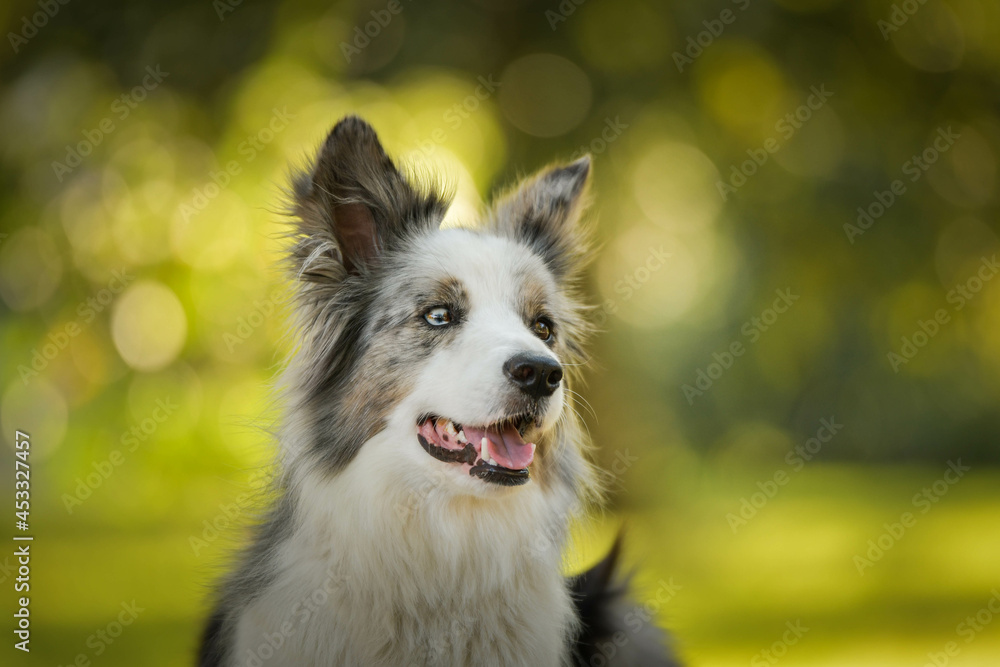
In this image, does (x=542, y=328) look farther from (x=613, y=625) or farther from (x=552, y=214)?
(x=613, y=625)

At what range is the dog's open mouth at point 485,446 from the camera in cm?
268

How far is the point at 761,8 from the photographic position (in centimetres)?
742

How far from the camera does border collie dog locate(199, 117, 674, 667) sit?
2701 mm

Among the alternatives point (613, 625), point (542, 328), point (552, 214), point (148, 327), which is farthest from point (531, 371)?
point (148, 327)

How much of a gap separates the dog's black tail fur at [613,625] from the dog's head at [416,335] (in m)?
0.48

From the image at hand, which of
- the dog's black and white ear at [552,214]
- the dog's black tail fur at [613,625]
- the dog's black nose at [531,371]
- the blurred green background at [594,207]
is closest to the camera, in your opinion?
the dog's black nose at [531,371]

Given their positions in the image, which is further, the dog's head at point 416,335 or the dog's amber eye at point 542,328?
the dog's amber eye at point 542,328

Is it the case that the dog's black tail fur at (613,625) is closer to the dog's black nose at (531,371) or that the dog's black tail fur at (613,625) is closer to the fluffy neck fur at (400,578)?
the fluffy neck fur at (400,578)

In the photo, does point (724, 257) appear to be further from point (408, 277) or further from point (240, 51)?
point (408, 277)

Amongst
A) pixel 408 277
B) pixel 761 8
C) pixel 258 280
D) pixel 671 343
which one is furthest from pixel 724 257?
pixel 408 277

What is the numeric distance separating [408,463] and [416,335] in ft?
1.42

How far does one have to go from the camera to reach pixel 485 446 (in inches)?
106

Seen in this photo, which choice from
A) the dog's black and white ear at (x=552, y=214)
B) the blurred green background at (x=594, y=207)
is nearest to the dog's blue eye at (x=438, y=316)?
the dog's black and white ear at (x=552, y=214)

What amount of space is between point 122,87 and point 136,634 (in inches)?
173
